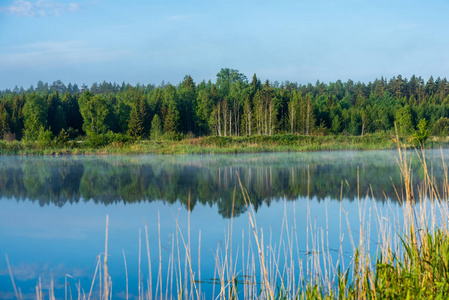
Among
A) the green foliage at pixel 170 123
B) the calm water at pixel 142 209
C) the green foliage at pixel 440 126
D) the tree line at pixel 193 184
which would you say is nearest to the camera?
the calm water at pixel 142 209

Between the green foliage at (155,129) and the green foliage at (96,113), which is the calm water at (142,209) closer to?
the green foliage at (155,129)

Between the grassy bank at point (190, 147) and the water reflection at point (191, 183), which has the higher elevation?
the grassy bank at point (190, 147)

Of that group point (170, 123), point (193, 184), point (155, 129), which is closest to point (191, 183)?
point (193, 184)

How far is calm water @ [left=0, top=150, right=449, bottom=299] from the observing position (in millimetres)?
4546

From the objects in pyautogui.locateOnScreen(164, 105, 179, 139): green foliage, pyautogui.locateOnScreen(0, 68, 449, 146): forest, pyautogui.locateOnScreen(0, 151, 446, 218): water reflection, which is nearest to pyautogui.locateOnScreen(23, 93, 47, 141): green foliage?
pyautogui.locateOnScreen(0, 68, 449, 146): forest

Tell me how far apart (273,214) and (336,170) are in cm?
589

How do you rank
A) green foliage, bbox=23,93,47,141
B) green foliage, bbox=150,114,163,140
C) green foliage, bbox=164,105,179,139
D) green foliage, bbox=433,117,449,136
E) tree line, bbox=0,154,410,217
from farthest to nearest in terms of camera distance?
green foliage, bbox=164,105,179,139
green foliage, bbox=433,117,449,136
green foliage, bbox=150,114,163,140
green foliage, bbox=23,93,47,141
tree line, bbox=0,154,410,217

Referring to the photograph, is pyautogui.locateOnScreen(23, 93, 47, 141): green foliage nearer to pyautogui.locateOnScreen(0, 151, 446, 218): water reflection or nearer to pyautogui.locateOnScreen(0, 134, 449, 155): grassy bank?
pyautogui.locateOnScreen(0, 134, 449, 155): grassy bank

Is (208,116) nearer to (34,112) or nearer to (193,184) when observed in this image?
(34,112)

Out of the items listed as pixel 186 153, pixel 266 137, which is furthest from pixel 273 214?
pixel 266 137

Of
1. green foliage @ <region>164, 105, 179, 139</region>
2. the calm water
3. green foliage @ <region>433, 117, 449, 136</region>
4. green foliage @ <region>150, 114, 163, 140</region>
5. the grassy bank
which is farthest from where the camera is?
green foliage @ <region>164, 105, 179, 139</region>

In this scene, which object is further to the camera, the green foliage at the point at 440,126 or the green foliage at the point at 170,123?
the green foliage at the point at 170,123

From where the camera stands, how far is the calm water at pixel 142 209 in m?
4.55

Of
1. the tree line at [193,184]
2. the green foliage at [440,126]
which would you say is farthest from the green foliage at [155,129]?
the green foliage at [440,126]
